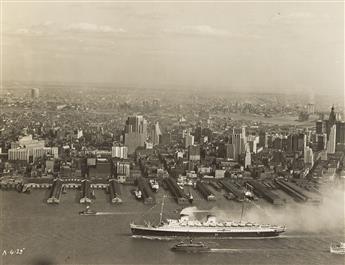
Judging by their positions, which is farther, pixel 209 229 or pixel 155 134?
Result: pixel 155 134

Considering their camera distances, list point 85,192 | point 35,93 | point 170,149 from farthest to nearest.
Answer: point 170,149, point 35,93, point 85,192

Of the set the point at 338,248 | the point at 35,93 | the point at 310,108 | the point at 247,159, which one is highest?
the point at 35,93

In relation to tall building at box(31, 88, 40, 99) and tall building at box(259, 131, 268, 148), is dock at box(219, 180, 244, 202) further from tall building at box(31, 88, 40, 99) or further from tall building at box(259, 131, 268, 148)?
tall building at box(31, 88, 40, 99)

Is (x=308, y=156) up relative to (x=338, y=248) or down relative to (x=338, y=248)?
up

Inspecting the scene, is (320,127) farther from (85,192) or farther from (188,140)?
(85,192)

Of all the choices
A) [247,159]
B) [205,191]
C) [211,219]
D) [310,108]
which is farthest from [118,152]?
[211,219]

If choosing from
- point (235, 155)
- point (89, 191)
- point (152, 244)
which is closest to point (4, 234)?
point (152, 244)
